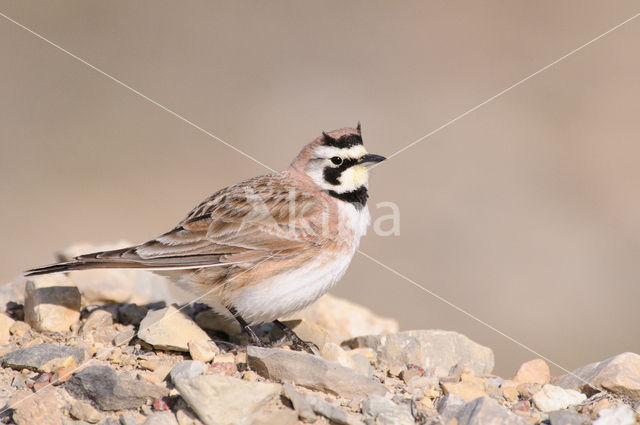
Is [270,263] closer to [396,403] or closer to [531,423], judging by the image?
[396,403]

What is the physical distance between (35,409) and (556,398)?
11.7ft

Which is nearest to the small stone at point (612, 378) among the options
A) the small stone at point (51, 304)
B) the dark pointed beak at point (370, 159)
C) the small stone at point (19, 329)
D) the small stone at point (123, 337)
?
the dark pointed beak at point (370, 159)

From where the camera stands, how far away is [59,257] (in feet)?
27.3

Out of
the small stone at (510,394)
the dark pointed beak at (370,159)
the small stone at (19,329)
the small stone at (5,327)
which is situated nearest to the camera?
the small stone at (510,394)

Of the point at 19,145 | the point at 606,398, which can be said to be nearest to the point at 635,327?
the point at 606,398

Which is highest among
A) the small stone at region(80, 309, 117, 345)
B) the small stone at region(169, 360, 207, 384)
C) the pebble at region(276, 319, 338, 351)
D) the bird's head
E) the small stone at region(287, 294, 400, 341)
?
the bird's head

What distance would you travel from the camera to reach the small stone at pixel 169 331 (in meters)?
5.77

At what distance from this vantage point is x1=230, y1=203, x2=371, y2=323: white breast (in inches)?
240

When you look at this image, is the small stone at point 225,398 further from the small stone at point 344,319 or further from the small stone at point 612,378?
the small stone at point 344,319

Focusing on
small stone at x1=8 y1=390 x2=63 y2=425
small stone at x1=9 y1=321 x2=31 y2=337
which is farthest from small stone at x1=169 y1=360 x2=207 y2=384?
small stone at x1=9 y1=321 x2=31 y2=337

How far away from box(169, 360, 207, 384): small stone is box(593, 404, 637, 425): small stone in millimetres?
2658

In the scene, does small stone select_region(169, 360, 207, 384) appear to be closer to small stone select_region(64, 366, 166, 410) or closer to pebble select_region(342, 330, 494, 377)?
small stone select_region(64, 366, 166, 410)

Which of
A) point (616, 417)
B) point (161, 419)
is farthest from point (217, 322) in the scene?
point (616, 417)

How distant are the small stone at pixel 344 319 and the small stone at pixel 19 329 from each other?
2.96 m
